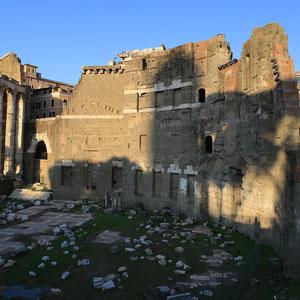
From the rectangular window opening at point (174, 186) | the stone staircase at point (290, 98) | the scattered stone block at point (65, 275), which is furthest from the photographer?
the rectangular window opening at point (174, 186)

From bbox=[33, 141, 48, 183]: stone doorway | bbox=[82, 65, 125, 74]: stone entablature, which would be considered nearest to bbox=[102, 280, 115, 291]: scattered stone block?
bbox=[82, 65, 125, 74]: stone entablature

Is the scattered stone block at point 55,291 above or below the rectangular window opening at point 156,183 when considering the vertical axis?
below

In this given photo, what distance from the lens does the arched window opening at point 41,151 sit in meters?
25.4

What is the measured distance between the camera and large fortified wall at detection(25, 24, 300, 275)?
996cm

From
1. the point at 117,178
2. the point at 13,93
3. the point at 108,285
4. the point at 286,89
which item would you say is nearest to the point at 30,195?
the point at 117,178

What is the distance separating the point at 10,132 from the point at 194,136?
17397 mm

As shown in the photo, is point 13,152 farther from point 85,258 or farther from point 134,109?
point 85,258

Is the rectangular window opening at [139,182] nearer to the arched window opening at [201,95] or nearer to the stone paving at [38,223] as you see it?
the stone paving at [38,223]

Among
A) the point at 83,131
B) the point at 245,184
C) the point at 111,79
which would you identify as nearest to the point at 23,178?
the point at 83,131

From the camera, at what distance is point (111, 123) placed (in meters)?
20.3

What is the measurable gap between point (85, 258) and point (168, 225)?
5.21 m

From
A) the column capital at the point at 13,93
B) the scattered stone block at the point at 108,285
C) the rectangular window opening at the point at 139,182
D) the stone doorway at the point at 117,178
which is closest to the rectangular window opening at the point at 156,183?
the rectangular window opening at the point at 139,182

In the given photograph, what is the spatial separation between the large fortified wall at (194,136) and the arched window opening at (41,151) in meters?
0.76

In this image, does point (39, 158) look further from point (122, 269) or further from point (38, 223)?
point (122, 269)
